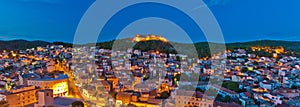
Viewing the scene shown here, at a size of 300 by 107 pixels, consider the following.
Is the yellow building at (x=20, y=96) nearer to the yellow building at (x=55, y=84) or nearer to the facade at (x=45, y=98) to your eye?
the yellow building at (x=55, y=84)

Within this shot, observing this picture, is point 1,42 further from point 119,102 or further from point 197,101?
point 197,101

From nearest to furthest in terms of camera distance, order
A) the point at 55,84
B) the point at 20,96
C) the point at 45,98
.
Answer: the point at 45,98 → the point at 20,96 → the point at 55,84

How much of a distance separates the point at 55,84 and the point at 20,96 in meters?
1.13

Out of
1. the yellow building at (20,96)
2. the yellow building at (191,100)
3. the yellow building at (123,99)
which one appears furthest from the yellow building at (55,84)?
the yellow building at (191,100)

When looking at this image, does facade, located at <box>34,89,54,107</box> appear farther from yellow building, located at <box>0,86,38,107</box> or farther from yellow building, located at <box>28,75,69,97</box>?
yellow building, located at <box>28,75,69,97</box>

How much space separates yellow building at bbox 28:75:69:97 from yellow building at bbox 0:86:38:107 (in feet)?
1.62

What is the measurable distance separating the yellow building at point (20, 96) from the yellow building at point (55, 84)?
0.49 m

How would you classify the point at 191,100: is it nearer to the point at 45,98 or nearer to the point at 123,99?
the point at 123,99

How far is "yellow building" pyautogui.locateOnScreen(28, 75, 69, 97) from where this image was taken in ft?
20.3

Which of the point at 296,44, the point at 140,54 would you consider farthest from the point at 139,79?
the point at 296,44

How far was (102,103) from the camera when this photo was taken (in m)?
5.05

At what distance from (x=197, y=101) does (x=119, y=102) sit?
1581mm

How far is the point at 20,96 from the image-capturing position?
5207mm

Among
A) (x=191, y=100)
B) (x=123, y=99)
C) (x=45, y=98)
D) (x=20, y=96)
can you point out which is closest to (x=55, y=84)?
(x=20, y=96)
